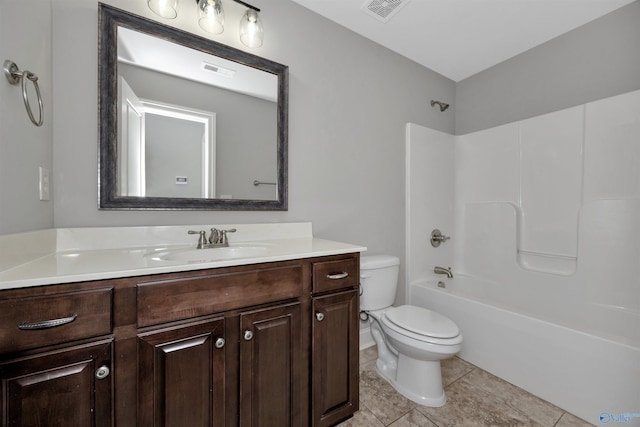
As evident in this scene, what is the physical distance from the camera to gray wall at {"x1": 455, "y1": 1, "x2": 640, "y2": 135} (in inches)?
66.7

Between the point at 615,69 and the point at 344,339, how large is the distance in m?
2.54

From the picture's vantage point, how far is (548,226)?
6.54ft

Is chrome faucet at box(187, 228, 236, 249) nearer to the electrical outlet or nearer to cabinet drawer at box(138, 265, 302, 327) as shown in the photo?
cabinet drawer at box(138, 265, 302, 327)

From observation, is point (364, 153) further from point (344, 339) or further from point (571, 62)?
point (571, 62)

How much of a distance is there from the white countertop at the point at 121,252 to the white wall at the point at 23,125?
3.4 inches

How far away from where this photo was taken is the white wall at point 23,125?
0.78 metres

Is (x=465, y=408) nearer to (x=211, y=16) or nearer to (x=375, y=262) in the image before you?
(x=375, y=262)

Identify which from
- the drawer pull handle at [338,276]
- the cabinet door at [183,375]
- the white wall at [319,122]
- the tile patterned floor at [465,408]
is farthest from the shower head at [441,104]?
the cabinet door at [183,375]

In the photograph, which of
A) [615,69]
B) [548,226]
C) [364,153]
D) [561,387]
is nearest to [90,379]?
[364,153]

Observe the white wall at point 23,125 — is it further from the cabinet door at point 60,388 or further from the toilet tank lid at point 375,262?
the toilet tank lid at point 375,262

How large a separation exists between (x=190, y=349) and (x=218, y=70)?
4.49 feet

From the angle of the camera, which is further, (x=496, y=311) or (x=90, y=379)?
(x=496, y=311)

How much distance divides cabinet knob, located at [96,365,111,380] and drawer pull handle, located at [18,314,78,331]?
17 cm

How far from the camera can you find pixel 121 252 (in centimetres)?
106
